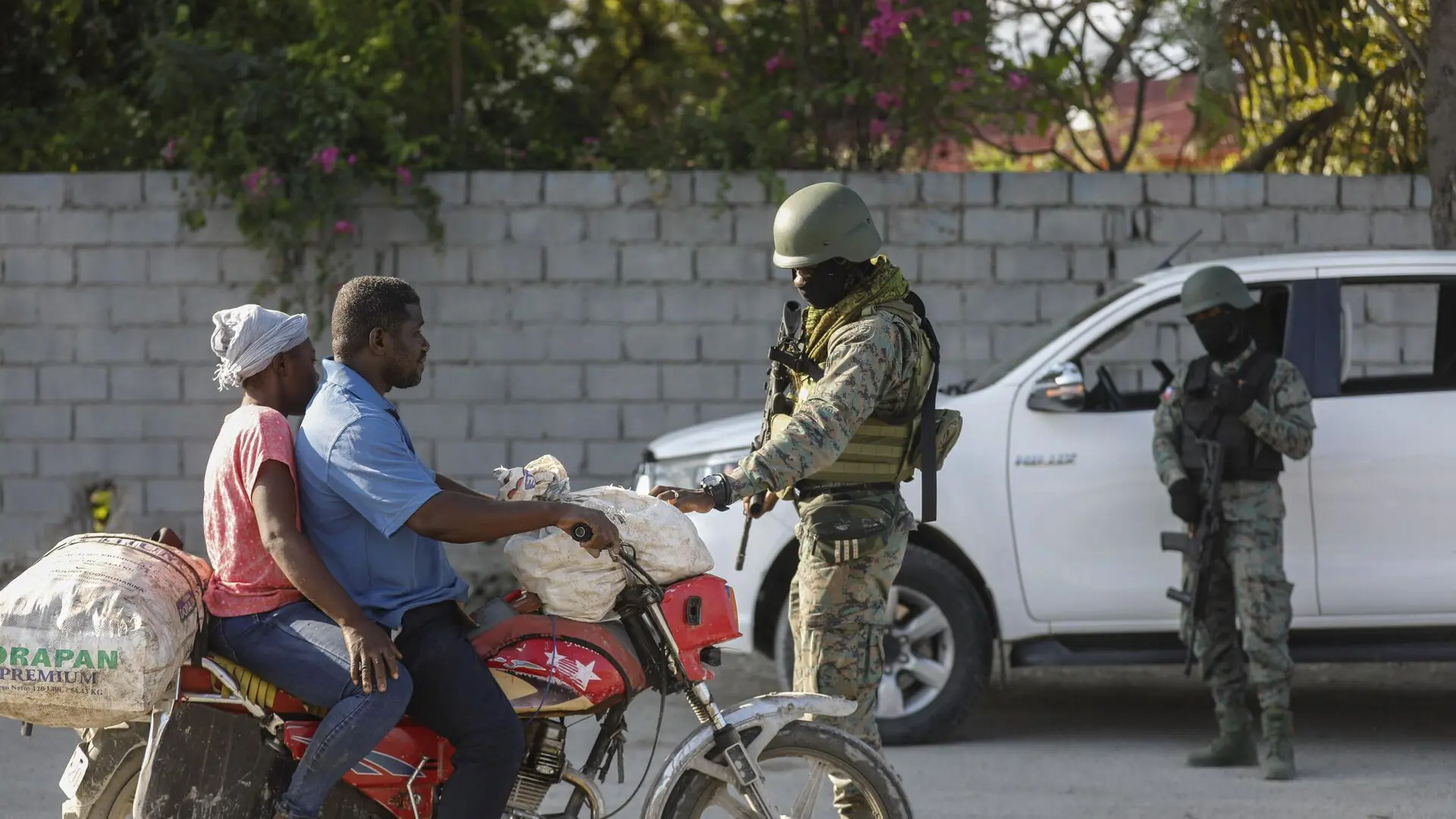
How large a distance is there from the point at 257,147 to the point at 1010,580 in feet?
15.8

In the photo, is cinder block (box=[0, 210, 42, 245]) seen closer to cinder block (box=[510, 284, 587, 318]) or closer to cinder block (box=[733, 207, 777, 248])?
cinder block (box=[510, 284, 587, 318])

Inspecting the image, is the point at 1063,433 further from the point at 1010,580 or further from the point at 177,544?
the point at 177,544

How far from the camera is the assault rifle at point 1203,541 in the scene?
558cm

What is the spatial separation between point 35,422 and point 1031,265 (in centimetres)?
545

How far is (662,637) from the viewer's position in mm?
3545

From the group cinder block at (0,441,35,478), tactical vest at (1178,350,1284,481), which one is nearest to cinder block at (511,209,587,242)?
cinder block at (0,441,35,478)

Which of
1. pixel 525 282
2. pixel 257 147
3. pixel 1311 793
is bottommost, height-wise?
pixel 1311 793

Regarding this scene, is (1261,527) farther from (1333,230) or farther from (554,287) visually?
(554,287)

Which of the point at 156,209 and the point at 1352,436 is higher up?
the point at 156,209

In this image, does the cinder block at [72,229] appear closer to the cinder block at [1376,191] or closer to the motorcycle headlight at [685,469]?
the motorcycle headlight at [685,469]

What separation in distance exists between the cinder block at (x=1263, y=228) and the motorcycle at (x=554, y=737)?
18.5 ft

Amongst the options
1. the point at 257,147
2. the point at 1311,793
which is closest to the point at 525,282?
the point at 257,147

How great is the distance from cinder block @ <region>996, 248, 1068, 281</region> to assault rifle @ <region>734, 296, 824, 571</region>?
4.26 m

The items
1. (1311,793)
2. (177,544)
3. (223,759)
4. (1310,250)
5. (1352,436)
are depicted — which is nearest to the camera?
(223,759)
